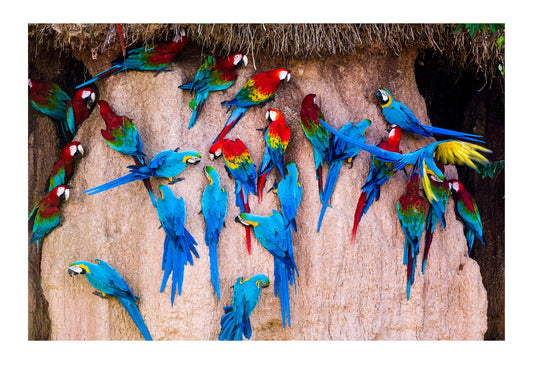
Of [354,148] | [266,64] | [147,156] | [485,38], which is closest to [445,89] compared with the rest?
[485,38]

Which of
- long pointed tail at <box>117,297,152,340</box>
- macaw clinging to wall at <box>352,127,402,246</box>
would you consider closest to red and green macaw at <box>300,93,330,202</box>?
macaw clinging to wall at <box>352,127,402,246</box>

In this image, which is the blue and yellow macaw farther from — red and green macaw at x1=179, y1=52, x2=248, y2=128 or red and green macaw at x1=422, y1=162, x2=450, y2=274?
red and green macaw at x1=422, y1=162, x2=450, y2=274

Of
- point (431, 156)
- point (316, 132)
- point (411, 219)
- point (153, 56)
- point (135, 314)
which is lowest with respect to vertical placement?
point (135, 314)

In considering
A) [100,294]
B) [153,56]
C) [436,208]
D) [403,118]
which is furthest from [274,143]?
[100,294]

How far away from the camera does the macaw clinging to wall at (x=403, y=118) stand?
2697 millimetres

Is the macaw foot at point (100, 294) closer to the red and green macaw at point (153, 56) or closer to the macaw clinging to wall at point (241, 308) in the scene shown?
the macaw clinging to wall at point (241, 308)

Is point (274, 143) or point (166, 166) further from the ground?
point (274, 143)

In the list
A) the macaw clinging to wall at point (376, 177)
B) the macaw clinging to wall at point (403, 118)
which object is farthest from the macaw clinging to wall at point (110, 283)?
the macaw clinging to wall at point (403, 118)

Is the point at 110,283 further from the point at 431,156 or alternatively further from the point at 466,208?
the point at 466,208

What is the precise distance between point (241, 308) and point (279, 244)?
434 mm

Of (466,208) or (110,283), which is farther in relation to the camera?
(466,208)

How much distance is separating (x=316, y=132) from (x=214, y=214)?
2.58ft

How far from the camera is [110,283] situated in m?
2.60

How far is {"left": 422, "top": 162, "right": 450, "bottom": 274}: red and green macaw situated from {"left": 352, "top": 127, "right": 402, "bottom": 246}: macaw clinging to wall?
0.28m
